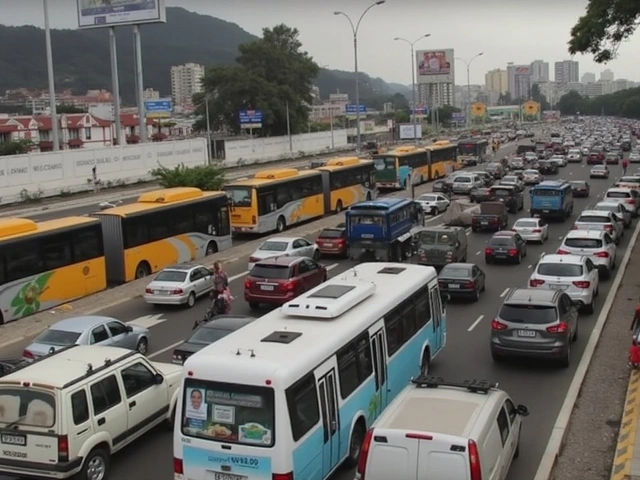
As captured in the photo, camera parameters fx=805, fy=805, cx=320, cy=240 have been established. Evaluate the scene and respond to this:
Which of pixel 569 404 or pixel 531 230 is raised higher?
pixel 531 230

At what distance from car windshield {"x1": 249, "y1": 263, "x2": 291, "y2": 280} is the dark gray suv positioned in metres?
7.46

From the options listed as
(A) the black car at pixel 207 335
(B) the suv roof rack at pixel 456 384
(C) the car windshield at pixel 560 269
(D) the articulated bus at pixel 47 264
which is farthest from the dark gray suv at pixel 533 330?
(D) the articulated bus at pixel 47 264

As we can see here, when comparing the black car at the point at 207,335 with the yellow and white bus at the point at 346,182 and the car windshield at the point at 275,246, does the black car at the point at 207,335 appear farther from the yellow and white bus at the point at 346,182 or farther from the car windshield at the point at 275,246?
the yellow and white bus at the point at 346,182

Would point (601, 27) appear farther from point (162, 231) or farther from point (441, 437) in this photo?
point (441, 437)

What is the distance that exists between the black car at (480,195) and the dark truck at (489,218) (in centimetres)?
687

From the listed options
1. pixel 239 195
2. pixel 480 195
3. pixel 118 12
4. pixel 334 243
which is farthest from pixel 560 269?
pixel 118 12

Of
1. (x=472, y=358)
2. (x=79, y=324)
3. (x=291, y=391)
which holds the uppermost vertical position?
(x=291, y=391)

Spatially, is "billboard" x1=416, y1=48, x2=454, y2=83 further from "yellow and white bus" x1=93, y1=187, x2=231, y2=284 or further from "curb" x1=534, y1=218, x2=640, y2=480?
"curb" x1=534, y1=218, x2=640, y2=480

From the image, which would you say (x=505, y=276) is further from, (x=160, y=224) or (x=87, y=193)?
(x=87, y=193)

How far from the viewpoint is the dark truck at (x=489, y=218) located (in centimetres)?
3706

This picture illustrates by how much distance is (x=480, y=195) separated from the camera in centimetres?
4672

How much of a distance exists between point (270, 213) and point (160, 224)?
10013 millimetres

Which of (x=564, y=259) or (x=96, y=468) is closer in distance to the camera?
(x=96, y=468)

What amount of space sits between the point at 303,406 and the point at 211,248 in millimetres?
22853
